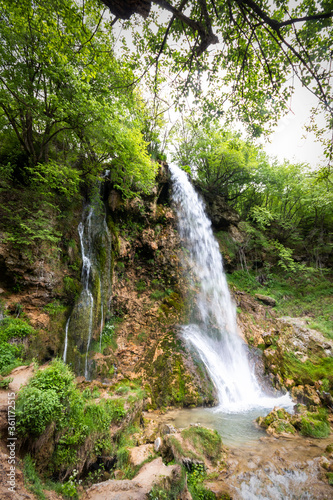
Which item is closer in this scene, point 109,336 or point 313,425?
point 313,425

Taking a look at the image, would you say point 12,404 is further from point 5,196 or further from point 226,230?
point 226,230

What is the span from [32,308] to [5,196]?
352cm

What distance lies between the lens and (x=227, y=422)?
557 centimetres

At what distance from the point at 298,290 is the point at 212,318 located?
7206 millimetres

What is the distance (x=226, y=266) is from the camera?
48.1 feet

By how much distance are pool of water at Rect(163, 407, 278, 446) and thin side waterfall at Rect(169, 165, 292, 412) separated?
513mm

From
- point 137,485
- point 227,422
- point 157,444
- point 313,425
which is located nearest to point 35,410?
point 137,485

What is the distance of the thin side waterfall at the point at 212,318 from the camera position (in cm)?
737

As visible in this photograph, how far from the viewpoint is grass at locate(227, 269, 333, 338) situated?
11.8m

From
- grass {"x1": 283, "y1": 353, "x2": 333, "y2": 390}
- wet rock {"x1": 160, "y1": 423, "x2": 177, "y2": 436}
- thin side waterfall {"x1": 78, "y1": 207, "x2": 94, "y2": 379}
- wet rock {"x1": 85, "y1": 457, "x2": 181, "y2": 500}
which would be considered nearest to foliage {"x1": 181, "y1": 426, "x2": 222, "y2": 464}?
wet rock {"x1": 160, "y1": 423, "x2": 177, "y2": 436}

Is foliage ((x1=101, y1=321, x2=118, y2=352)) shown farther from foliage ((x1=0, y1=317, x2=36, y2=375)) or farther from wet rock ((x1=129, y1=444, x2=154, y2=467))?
wet rock ((x1=129, y1=444, x2=154, y2=467))

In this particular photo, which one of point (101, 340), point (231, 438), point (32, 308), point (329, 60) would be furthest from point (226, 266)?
A: point (329, 60)

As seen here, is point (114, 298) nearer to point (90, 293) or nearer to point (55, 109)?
point (90, 293)

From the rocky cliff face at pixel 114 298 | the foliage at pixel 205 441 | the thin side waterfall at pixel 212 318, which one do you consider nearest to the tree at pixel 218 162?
the thin side waterfall at pixel 212 318
